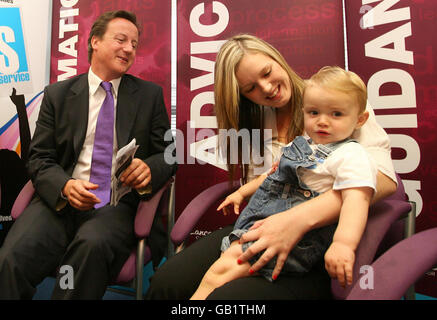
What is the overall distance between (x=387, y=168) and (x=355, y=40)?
51.0 inches

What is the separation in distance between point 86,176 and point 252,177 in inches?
34.9

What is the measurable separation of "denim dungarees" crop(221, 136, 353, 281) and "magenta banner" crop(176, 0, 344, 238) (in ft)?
4.00

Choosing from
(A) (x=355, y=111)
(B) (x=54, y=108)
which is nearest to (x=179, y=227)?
(A) (x=355, y=111)

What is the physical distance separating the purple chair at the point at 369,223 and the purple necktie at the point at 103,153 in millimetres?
511

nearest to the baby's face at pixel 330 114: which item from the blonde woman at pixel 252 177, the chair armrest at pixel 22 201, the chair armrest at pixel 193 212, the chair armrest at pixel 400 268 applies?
the blonde woman at pixel 252 177

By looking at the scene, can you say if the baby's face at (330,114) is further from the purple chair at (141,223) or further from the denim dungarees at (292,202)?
the purple chair at (141,223)

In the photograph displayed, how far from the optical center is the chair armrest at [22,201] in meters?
1.49

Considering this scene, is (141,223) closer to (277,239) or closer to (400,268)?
(277,239)

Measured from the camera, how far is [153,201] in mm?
1484

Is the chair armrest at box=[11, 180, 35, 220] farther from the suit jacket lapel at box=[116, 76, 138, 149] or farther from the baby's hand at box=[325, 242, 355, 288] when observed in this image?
the baby's hand at box=[325, 242, 355, 288]

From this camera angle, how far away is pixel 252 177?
1587mm

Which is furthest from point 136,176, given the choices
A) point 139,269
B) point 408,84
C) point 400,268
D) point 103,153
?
point 408,84
